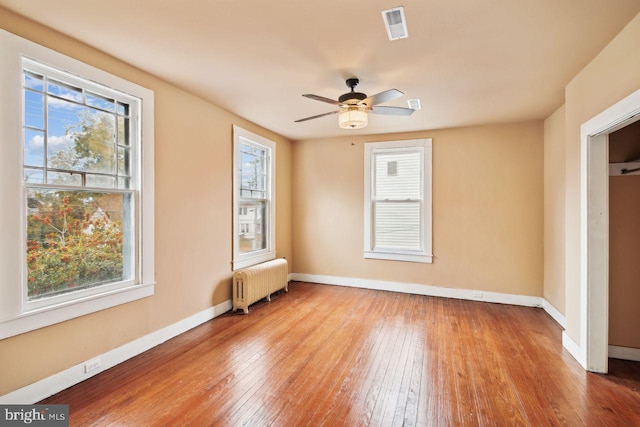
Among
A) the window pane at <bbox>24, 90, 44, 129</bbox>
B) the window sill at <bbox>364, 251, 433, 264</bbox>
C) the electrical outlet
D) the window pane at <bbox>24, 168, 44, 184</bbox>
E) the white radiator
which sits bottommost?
the electrical outlet

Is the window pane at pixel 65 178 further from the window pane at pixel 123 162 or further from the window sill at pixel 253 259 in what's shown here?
the window sill at pixel 253 259

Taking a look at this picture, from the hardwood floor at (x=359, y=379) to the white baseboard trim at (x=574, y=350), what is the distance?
0.07 meters

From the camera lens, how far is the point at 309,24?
2.25 metres

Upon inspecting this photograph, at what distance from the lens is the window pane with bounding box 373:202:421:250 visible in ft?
17.5

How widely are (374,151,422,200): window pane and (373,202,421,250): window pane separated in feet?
0.53

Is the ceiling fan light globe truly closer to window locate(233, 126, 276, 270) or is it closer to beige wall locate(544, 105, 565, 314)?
window locate(233, 126, 276, 270)

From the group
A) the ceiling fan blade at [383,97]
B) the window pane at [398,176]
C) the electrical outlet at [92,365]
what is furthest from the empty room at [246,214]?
the window pane at [398,176]

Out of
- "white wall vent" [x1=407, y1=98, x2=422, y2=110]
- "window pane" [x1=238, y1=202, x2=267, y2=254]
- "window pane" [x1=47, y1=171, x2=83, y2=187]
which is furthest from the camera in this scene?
"window pane" [x1=238, y1=202, x2=267, y2=254]

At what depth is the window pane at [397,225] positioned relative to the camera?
5344 millimetres

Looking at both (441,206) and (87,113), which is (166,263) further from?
(441,206)

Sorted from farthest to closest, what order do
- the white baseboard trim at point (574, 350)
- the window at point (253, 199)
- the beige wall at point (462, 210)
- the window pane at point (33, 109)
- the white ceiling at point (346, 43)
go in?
the beige wall at point (462, 210) → the window at point (253, 199) → the white baseboard trim at point (574, 350) → the window pane at point (33, 109) → the white ceiling at point (346, 43)

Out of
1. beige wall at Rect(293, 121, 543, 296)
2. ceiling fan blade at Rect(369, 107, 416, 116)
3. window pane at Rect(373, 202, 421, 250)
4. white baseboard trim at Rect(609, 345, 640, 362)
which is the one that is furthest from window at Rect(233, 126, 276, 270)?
white baseboard trim at Rect(609, 345, 640, 362)

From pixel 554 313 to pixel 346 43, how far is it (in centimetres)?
425

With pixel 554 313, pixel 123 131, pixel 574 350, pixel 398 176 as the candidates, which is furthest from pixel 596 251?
pixel 123 131
